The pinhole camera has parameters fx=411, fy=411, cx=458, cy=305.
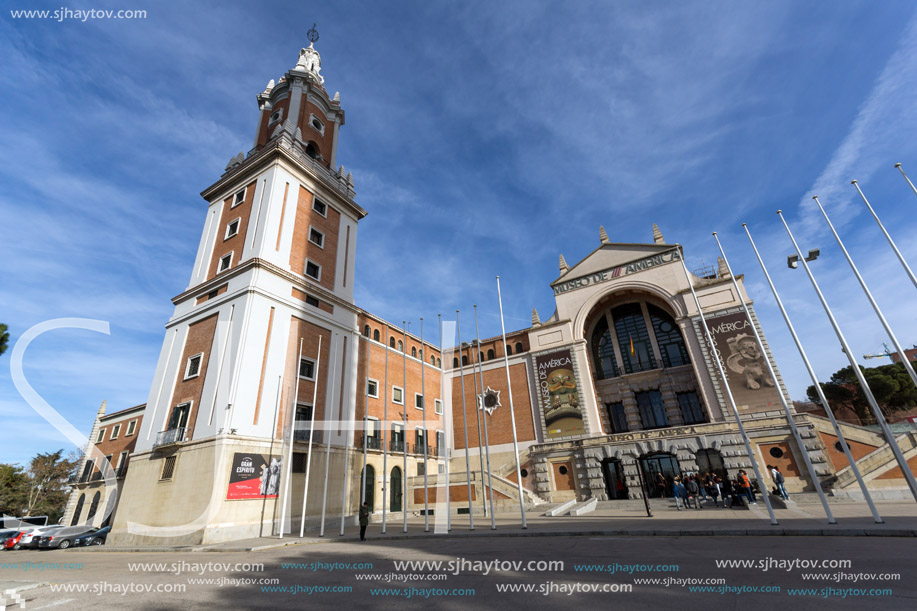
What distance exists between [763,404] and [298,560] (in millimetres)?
26807

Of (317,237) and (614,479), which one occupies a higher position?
(317,237)

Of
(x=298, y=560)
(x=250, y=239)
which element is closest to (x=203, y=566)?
(x=298, y=560)

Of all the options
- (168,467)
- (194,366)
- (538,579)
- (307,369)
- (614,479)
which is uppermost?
(194,366)

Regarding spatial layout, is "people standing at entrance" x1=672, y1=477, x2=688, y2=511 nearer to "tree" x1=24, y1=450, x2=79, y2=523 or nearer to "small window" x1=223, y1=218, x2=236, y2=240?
"small window" x1=223, y1=218, x2=236, y2=240

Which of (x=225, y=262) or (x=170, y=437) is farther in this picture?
(x=225, y=262)

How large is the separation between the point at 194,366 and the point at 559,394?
24.7m

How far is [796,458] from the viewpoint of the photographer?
23.1 m

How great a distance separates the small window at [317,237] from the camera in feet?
96.0

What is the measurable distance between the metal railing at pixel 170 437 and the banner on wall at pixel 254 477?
3942mm

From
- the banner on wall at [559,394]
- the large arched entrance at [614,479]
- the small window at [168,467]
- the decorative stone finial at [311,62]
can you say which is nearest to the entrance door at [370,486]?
the small window at [168,467]

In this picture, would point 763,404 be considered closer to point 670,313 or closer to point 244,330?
point 670,313

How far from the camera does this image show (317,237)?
97.7ft

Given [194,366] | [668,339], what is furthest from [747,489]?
[194,366]

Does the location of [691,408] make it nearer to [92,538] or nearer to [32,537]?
[92,538]
